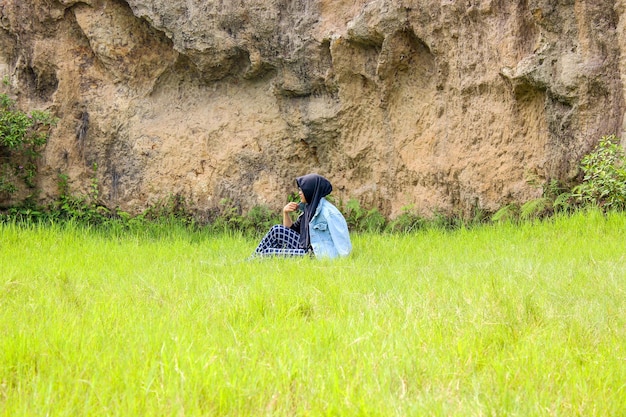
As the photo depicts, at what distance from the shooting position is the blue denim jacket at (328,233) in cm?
748

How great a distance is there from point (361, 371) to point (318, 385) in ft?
0.92

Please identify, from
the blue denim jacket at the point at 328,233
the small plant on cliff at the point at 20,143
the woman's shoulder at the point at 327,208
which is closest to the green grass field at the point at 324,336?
the blue denim jacket at the point at 328,233

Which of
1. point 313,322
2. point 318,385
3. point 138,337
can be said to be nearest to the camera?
point 318,385

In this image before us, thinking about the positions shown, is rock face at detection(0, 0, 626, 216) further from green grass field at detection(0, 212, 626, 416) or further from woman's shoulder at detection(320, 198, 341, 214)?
green grass field at detection(0, 212, 626, 416)

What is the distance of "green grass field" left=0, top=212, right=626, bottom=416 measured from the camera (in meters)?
3.18

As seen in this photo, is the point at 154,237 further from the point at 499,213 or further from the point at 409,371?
the point at 409,371

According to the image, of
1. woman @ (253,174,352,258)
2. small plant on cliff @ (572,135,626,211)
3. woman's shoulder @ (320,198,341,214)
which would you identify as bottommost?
woman @ (253,174,352,258)

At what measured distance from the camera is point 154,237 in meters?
10.1

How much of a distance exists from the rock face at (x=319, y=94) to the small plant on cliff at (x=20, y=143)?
22cm

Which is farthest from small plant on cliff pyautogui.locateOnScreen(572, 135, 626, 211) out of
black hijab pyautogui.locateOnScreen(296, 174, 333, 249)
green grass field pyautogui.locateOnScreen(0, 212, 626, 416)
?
black hijab pyautogui.locateOnScreen(296, 174, 333, 249)

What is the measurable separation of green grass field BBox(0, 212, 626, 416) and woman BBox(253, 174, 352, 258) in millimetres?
487

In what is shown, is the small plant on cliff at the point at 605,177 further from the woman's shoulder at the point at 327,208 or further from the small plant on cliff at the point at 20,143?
the small plant on cliff at the point at 20,143

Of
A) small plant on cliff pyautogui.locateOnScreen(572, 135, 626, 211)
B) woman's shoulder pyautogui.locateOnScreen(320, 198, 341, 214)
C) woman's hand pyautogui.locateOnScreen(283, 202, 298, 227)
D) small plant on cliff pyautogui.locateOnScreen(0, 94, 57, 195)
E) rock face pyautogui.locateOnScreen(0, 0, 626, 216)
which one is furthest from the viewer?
small plant on cliff pyautogui.locateOnScreen(0, 94, 57, 195)

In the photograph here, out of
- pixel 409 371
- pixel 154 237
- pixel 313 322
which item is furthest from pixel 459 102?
pixel 409 371
